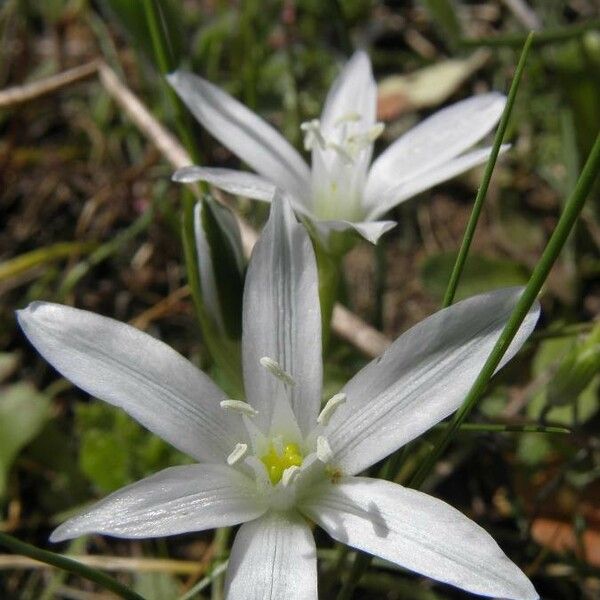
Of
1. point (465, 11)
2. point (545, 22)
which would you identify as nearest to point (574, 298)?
point (545, 22)

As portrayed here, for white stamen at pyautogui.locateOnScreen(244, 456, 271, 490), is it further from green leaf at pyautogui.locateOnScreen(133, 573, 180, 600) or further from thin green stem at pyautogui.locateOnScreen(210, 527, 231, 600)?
green leaf at pyautogui.locateOnScreen(133, 573, 180, 600)

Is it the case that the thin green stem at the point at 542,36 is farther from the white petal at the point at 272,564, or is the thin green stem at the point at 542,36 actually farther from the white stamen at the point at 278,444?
the white petal at the point at 272,564

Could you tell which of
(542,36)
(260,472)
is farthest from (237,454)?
(542,36)

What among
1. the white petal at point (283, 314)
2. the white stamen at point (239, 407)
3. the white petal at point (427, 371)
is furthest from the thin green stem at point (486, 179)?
the white stamen at point (239, 407)

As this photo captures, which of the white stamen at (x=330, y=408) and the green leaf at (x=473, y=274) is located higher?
the green leaf at (x=473, y=274)

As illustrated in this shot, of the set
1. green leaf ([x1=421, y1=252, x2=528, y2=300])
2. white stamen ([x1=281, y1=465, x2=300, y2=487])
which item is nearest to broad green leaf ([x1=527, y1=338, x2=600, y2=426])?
green leaf ([x1=421, y1=252, x2=528, y2=300])

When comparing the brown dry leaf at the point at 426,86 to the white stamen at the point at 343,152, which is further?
the brown dry leaf at the point at 426,86
